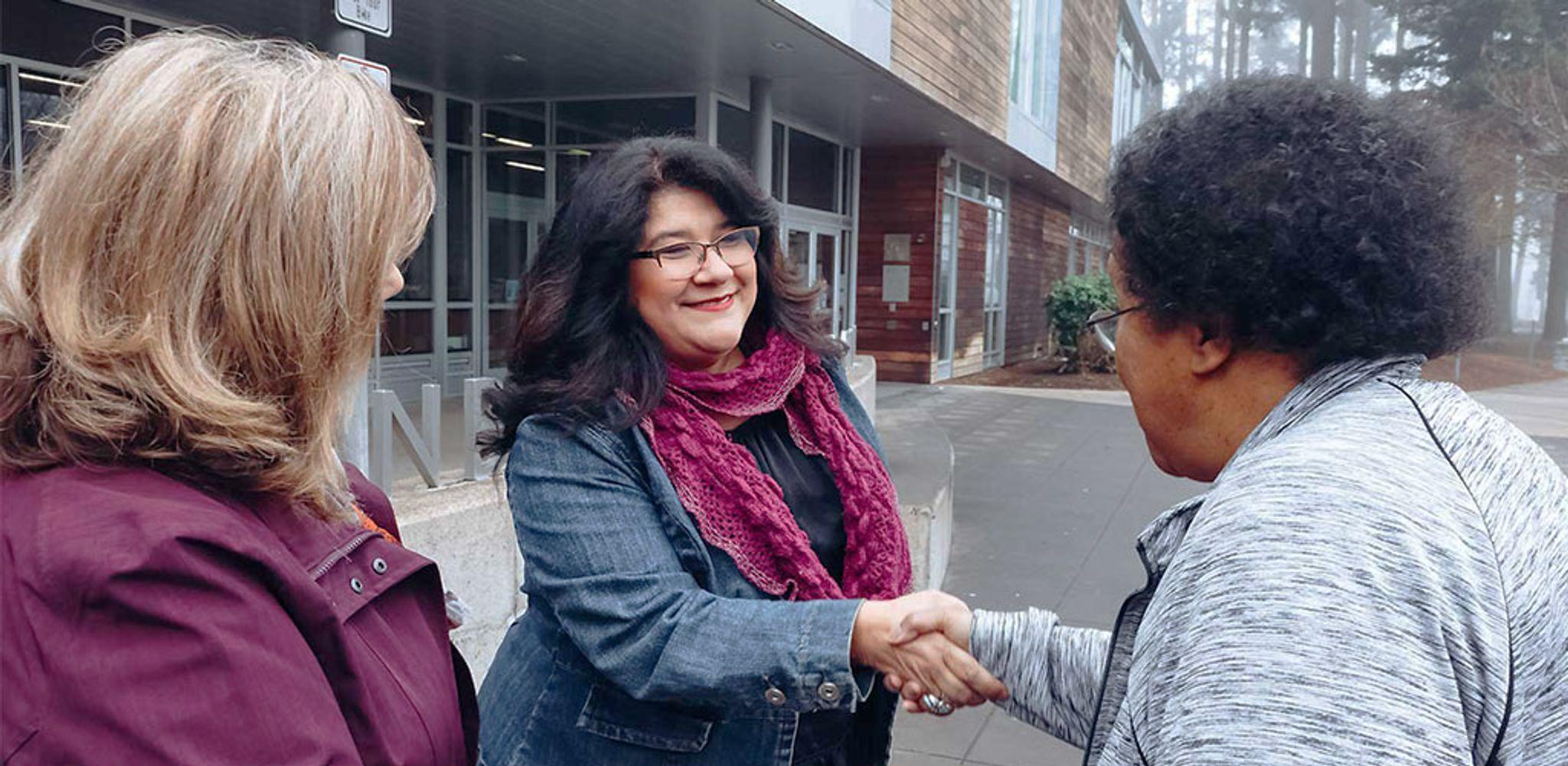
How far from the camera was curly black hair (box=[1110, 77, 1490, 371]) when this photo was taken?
125 centimetres

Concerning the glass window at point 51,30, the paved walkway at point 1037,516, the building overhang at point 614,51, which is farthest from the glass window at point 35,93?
the paved walkway at point 1037,516

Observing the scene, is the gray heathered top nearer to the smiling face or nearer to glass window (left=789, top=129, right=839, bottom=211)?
the smiling face

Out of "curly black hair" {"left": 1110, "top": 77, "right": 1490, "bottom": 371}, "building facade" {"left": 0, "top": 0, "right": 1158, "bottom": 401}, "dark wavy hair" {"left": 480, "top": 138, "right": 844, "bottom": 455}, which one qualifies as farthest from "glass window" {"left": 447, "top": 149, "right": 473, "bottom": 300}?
"curly black hair" {"left": 1110, "top": 77, "right": 1490, "bottom": 371}

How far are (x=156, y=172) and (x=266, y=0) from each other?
7.22 meters

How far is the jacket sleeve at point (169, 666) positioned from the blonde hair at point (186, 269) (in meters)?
0.16

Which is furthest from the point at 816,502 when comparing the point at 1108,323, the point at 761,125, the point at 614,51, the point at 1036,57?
the point at 1036,57

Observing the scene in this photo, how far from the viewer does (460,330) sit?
11625mm

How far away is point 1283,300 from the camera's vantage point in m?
1.28

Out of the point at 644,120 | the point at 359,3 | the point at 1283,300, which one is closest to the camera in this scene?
the point at 1283,300

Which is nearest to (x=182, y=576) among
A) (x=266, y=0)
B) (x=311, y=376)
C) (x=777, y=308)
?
(x=311, y=376)

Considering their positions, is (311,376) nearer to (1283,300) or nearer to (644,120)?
(1283,300)

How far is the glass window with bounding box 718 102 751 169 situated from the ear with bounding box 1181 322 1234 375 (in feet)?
33.0

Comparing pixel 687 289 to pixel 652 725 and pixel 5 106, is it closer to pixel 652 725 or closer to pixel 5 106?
pixel 652 725

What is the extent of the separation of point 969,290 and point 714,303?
15680 mm
